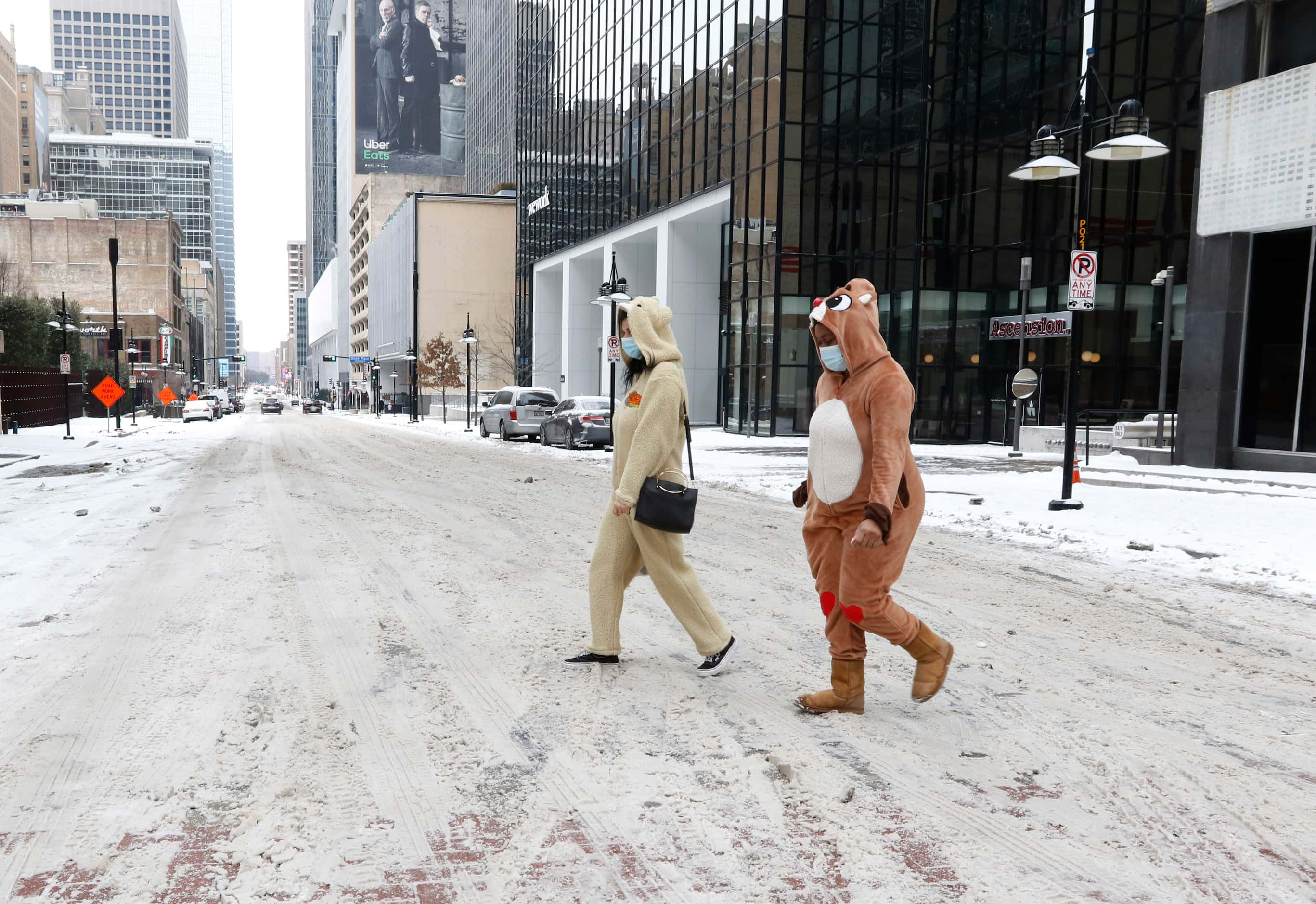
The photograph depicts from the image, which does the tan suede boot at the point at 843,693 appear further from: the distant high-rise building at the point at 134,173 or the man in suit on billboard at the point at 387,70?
the distant high-rise building at the point at 134,173

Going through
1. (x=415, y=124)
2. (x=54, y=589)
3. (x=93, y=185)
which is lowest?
(x=54, y=589)

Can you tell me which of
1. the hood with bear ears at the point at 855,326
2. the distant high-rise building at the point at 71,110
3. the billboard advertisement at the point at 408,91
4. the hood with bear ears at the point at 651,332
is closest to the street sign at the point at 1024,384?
the hood with bear ears at the point at 651,332

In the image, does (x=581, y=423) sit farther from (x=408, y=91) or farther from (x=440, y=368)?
(x=408, y=91)

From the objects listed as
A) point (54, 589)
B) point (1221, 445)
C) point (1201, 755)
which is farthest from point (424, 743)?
point (1221, 445)

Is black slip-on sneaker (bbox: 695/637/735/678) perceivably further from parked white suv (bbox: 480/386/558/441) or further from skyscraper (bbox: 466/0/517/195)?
skyscraper (bbox: 466/0/517/195)

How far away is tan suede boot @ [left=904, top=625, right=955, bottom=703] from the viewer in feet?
14.7

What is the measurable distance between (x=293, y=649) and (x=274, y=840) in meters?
2.56

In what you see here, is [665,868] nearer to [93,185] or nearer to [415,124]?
[415,124]

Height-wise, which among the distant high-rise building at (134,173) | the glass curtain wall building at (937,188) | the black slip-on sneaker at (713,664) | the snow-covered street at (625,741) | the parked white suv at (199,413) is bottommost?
the parked white suv at (199,413)

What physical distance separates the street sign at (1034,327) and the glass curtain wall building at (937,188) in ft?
4.12

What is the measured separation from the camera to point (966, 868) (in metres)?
3.09

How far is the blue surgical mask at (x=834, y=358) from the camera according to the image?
4.28 metres

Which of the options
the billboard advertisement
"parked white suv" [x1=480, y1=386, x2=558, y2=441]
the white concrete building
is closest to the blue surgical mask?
"parked white suv" [x1=480, y1=386, x2=558, y2=441]

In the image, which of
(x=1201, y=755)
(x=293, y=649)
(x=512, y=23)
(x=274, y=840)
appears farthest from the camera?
(x=512, y=23)
